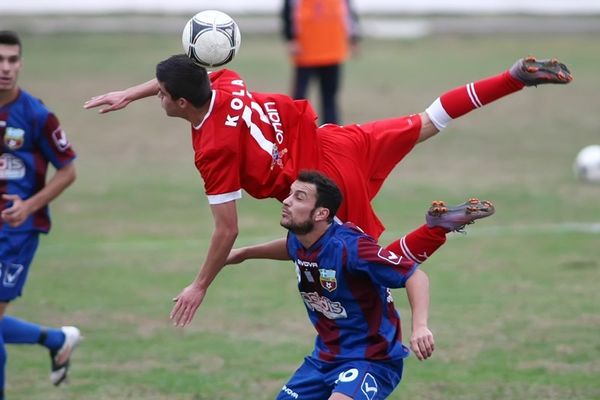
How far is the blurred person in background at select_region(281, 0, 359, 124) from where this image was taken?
15.6 m

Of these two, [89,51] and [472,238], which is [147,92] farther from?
[89,51]

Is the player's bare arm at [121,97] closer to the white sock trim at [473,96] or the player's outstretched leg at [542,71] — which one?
the white sock trim at [473,96]

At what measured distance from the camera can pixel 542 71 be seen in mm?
6695

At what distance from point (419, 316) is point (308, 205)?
0.77 meters

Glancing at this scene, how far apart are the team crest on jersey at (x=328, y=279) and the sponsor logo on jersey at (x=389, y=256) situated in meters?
0.26

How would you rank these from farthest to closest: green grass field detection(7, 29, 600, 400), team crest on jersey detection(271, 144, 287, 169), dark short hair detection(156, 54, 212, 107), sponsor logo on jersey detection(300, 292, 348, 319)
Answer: green grass field detection(7, 29, 600, 400)
team crest on jersey detection(271, 144, 287, 169)
dark short hair detection(156, 54, 212, 107)
sponsor logo on jersey detection(300, 292, 348, 319)

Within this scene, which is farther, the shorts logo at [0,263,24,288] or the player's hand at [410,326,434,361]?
the shorts logo at [0,263,24,288]

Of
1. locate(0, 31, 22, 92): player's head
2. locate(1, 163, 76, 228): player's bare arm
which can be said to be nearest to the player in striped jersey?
locate(1, 163, 76, 228): player's bare arm

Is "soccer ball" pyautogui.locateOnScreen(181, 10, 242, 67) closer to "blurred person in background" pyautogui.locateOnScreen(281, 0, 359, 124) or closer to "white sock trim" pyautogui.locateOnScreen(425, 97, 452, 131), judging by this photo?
"white sock trim" pyautogui.locateOnScreen(425, 97, 452, 131)

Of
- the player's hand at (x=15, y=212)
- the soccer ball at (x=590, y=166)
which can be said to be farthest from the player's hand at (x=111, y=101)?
the soccer ball at (x=590, y=166)

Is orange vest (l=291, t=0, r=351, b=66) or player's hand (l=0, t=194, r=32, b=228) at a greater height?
player's hand (l=0, t=194, r=32, b=228)

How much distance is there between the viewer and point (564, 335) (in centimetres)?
830

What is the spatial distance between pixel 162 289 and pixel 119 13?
20.4 meters

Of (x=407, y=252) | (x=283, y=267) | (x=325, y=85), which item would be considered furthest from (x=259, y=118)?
(x=325, y=85)
